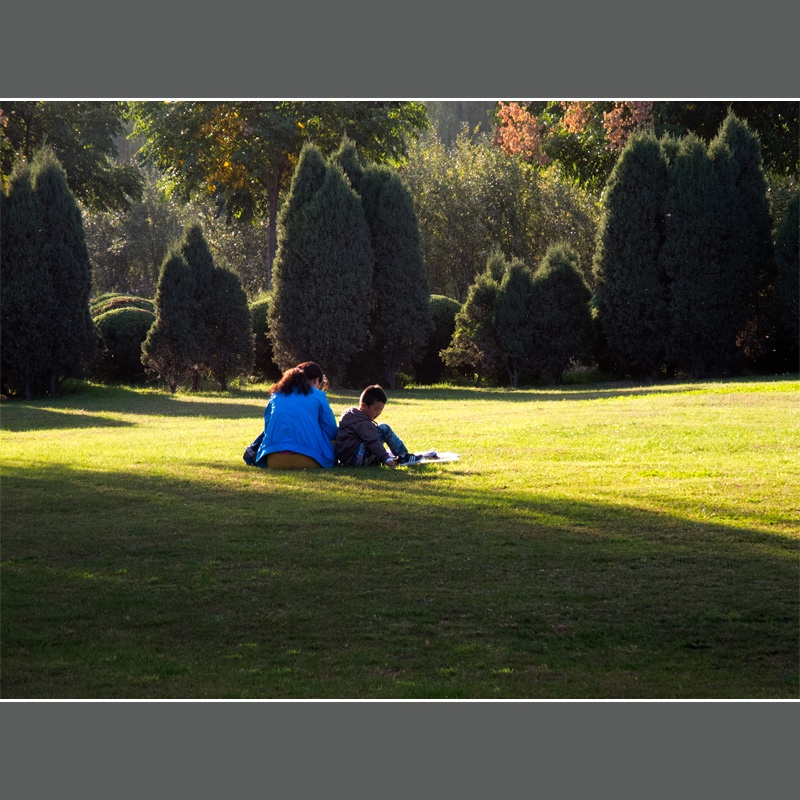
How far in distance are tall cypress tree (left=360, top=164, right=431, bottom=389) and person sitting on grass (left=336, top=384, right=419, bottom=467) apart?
628 inches

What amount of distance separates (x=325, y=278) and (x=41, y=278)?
742cm

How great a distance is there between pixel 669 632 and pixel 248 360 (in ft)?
67.7

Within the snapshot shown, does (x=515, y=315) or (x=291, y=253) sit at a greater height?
(x=291, y=253)

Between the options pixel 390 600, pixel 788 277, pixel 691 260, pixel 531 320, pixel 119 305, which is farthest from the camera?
pixel 119 305

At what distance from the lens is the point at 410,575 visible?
5.37m

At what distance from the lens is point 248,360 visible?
24.2m

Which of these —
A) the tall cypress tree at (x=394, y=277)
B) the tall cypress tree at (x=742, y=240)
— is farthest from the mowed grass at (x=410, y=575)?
the tall cypress tree at (x=394, y=277)

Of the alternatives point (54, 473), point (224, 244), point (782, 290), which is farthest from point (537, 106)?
point (54, 473)

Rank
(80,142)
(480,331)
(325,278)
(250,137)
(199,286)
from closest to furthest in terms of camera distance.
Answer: (199,286) → (325,278) → (480,331) → (250,137) → (80,142)

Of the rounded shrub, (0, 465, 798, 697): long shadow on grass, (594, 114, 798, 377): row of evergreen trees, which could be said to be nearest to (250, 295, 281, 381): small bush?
the rounded shrub

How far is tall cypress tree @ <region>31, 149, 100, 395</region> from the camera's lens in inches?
782

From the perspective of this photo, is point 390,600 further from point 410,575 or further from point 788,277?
point 788,277

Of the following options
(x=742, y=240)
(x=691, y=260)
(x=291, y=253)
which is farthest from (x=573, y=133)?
(x=291, y=253)

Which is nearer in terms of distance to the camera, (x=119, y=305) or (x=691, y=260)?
(x=691, y=260)
